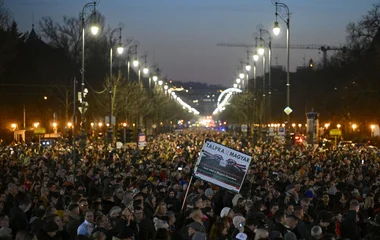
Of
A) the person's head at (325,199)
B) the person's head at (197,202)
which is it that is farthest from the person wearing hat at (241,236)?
the person's head at (325,199)

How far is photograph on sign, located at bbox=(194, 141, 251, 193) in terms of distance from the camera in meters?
16.8

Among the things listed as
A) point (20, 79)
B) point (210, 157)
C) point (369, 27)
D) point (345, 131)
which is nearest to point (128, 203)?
point (210, 157)

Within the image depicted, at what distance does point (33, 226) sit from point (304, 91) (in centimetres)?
9664

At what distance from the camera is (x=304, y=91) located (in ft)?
350

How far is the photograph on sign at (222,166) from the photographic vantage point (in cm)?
1684

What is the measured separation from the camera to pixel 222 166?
671 inches

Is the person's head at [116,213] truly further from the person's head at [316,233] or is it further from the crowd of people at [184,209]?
the person's head at [316,233]

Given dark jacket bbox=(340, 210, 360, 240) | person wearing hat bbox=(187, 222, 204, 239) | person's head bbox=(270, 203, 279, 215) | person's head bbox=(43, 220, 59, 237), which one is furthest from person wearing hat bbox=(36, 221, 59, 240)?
person's head bbox=(270, 203, 279, 215)

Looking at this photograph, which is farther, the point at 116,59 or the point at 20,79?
the point at 116,59

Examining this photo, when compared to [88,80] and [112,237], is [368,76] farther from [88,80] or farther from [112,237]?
[112,237]

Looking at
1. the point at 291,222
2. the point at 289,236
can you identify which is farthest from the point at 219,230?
the point at 291,222

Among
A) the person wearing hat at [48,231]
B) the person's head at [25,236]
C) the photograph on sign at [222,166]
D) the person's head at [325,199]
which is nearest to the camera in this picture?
the person's head at [25,236]

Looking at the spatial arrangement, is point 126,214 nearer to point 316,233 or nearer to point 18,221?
point 18,221

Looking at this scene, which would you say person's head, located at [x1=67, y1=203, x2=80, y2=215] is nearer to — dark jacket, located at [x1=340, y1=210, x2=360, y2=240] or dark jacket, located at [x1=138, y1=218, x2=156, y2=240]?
dark jacket, located at [x1=138, y1=218, x2=156, y2=240]
